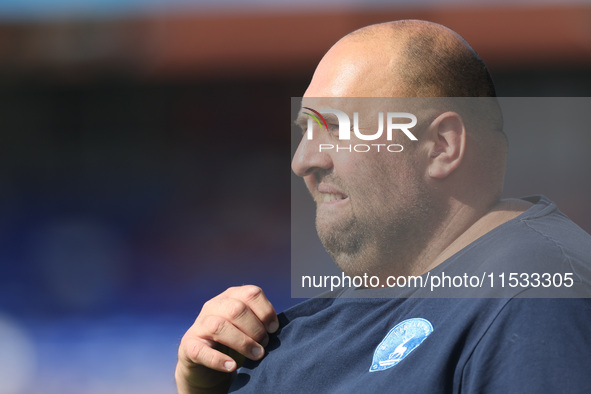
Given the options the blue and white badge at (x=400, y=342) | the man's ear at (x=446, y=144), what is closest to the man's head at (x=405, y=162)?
the man's ear at (x=446, y=144)

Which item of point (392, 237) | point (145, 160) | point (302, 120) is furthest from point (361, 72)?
point (145, 160)

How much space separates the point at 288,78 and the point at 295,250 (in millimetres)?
2826

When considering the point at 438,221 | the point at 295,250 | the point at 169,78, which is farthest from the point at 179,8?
the point at 438,221

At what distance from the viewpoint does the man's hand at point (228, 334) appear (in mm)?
960

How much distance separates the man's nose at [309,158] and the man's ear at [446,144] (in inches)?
6.6

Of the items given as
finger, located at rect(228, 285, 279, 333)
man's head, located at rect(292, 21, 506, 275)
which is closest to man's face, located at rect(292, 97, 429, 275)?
man's head, located at rect(292, 21, 506, 275)

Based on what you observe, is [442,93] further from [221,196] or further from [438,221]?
[221,196]

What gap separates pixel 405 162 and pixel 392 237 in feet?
0.40

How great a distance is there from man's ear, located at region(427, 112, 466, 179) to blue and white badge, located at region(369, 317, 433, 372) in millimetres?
243

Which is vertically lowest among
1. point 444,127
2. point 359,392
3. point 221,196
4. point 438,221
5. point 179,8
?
point 221,196

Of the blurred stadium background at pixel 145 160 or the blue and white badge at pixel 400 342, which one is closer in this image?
the blue and white badge at pixel 400 342

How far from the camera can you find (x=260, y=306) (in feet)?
3.23

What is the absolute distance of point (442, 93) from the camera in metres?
0.90

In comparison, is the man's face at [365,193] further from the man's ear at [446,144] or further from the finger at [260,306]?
the finger at [260,306]
